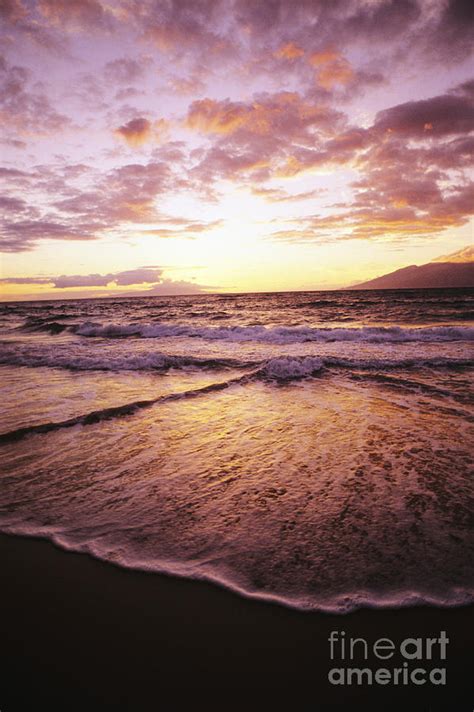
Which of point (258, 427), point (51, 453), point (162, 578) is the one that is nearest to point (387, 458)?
point (258, 427)

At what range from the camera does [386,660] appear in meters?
1.98

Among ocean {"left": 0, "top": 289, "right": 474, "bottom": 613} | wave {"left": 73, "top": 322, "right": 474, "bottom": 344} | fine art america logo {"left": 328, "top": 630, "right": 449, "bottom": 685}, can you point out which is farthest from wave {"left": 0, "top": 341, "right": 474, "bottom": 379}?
fine art america logo {"left": 328, "top": 630, "right": 449, "bottom": 685}

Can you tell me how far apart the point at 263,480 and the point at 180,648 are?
6.52 feet

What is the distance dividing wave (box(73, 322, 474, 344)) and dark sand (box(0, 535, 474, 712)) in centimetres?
1452

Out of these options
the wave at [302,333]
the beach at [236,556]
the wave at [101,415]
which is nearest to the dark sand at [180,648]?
the beach at [236,556]

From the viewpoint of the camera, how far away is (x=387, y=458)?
4.34m

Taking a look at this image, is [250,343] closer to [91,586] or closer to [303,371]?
[303,371]

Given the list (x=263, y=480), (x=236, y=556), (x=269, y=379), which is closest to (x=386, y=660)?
(x=236, y=556)

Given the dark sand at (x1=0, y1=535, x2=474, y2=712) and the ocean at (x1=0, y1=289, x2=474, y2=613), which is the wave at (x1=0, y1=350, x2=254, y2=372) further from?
the dark sand at (x1=0, y1=535, x2=474, y2=712)

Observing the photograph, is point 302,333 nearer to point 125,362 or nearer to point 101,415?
point 125,362

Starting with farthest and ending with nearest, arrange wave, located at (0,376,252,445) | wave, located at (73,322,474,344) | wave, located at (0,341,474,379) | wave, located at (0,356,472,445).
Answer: wave, located at (73,322,474,344) → wave, located at (0,341,474,379) → wave, located at (0,356,472,445) → wave, located at (0,376,252,445)

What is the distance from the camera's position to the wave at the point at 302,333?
16281 millimetres

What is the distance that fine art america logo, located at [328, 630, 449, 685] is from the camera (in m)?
1.89

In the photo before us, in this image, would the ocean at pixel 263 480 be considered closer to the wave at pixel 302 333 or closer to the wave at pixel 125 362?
the wave at pixel 125 362
